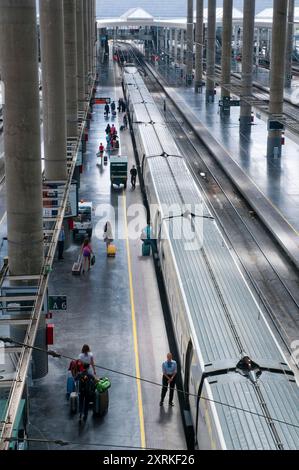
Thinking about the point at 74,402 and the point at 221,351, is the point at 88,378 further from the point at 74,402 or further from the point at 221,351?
the point at 221,351

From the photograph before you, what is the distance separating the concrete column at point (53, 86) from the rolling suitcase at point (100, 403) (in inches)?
535

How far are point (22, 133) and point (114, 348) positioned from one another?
7.40 m

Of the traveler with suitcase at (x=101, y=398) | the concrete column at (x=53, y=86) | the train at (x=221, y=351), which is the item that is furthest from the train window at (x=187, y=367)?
the concrete column at (x=53, y=86)

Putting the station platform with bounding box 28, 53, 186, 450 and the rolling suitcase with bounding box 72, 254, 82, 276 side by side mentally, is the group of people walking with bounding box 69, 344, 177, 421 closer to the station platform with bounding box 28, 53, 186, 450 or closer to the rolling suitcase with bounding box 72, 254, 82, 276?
the station platform with bounding box 28, 53, 186, 450

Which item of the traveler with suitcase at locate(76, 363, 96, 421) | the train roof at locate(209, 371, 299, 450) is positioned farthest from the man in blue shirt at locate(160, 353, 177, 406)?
the train roof at locate(209, 371, 299, 450)

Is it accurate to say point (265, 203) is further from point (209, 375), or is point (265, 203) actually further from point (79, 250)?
point (209, 375)

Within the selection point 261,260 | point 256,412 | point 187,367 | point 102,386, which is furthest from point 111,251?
point 256,412

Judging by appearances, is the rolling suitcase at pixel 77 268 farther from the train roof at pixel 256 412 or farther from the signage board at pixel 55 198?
the train roof at pixel 256 412

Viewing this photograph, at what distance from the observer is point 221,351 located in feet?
55.6

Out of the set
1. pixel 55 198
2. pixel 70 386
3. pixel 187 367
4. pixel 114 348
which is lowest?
pixel 114 348

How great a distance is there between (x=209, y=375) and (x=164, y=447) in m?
2.85

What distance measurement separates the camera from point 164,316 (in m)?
26.0

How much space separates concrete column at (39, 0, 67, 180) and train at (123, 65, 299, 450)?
590cm

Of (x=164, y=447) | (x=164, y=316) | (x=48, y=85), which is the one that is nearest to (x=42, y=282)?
(x=164, y=447)
